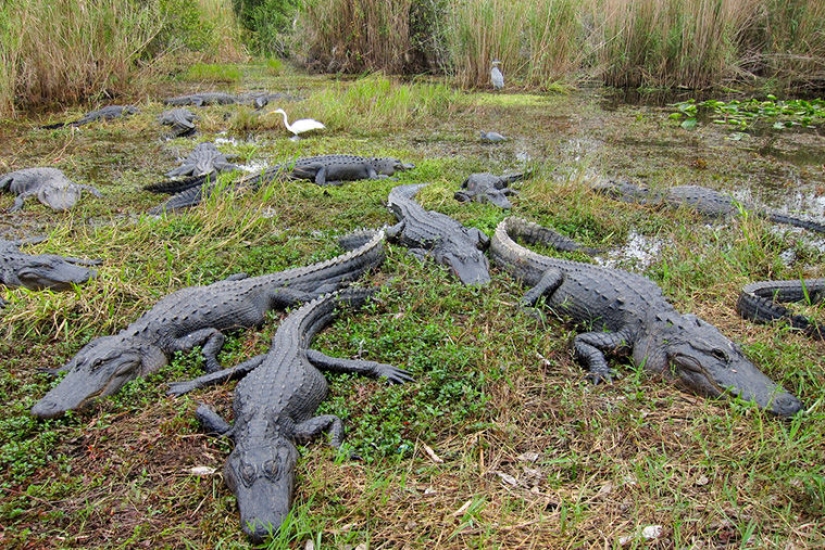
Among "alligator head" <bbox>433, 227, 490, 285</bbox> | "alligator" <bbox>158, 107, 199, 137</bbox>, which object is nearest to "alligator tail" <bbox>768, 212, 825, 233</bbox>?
"alligator head" <bbox>433, 227, 490, 285</bbox>

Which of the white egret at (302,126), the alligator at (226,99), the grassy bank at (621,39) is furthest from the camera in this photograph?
the grassy bank at (621,39)

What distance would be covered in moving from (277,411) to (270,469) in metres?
0.40

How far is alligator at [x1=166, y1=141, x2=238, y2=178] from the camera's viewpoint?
6633 mm

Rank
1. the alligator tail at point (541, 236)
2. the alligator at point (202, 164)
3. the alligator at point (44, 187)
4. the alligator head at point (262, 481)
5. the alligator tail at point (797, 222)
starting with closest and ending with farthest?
1. the alligator head at point (262, 481)
2. the alligator tail at point (541, 236)
3. the alligator tail at point (797, 222)
4. the alligator at point (44, 187)
5. the alligator at point (202, 164)

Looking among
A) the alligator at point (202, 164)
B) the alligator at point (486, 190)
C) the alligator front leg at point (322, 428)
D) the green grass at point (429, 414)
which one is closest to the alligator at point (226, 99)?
the alligator at point (202, 164)

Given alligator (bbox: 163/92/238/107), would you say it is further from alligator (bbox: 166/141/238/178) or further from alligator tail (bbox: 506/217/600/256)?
alligator tail (bbox: 506/217/600/256)

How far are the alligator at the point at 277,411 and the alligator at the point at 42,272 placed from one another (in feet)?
4.47

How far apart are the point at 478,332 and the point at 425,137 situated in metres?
5.82

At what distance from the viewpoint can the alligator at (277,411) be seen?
88.8 inches

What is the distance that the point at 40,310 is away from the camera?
3557mm

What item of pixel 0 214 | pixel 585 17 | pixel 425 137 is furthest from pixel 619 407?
pixel 585 17

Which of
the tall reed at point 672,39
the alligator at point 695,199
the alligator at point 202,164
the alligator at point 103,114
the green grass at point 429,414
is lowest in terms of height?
the green grass at point 429,414

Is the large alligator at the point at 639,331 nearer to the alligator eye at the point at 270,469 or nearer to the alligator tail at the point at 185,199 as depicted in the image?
the alligator eye at the point at 270,469

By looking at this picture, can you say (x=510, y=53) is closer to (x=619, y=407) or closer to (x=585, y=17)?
(x=585, y=17)
